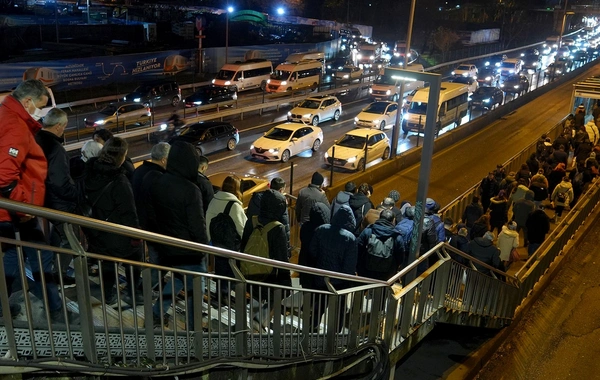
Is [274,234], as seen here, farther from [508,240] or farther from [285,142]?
[285,142]

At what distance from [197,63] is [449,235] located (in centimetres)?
3222

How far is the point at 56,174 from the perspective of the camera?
466 centimetres

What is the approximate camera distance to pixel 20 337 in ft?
11.3

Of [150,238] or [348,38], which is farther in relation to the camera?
[348,38]

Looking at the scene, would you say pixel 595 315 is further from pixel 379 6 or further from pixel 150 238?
pixel 379 6

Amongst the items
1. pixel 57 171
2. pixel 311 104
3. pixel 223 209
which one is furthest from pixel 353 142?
pixel 57 171

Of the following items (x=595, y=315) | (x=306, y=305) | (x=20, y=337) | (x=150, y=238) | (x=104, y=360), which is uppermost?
(x=150, y=238)

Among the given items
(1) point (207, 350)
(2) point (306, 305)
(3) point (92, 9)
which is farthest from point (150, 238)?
(3) point (92, 9)

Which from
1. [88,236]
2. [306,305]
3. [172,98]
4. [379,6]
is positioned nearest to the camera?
[88,236]

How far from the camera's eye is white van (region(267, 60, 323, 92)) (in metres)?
36.5

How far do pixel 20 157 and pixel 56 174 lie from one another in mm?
562

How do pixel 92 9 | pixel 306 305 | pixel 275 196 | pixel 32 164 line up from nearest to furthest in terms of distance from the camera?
pixel 32 164, pixel 306 305, pixel 275 196, pixel 92 9

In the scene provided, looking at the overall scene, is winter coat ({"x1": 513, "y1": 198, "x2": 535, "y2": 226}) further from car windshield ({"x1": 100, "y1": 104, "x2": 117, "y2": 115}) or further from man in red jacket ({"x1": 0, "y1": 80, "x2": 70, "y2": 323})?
car windshield ({"x1": 100, "y1": 104, "x2": 117, "y2": 115})

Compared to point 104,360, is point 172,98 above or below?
below
